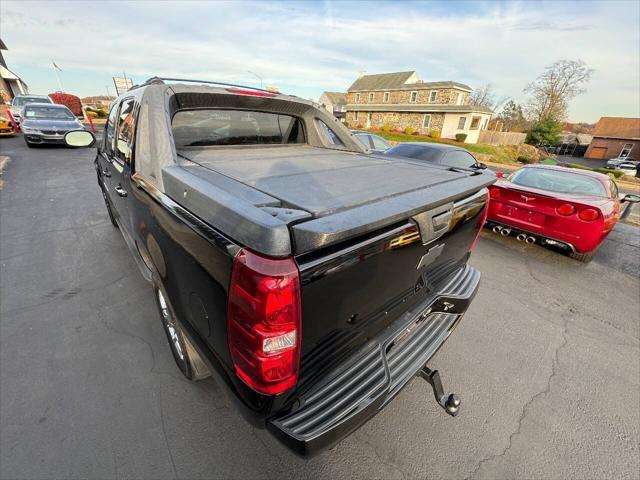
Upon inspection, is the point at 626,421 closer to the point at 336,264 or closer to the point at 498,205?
the point at 336,264

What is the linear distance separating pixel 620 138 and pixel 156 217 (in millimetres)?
61684

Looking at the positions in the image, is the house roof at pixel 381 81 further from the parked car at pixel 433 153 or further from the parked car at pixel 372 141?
the parked car at pixel 433 153

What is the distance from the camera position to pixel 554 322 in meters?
3.24

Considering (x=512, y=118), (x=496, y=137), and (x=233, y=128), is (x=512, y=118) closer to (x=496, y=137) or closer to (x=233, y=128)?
(x=496, y=137)

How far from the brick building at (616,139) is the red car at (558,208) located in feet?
175

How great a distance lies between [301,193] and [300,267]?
0.58 m

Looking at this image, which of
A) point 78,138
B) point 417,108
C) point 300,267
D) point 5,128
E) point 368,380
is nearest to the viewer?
point 300,267

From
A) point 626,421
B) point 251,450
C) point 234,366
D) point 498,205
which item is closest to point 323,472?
point 251,450

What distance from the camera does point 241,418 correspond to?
79.9 inches

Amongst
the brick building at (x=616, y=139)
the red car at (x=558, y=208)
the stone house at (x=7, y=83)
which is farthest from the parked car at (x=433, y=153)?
the brick building at (x=616, y=139)

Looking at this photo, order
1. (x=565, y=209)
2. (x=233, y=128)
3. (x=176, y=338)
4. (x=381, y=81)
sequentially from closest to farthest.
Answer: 1. (x=176, y=338)
2. (x=233, y=128)
3. (x=565, y=209)
4. (x=381, y=81)

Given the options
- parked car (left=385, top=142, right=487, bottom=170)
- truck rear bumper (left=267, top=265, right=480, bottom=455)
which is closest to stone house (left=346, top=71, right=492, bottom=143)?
parked car (left=385, top=142, right=487, bottom=170)

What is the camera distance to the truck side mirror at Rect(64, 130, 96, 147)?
11.4 ft

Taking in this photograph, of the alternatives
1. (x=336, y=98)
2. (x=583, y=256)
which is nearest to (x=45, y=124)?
(x=583, y=256)
